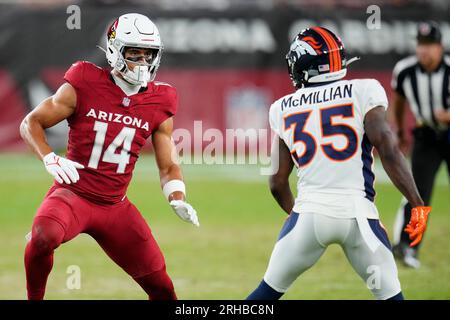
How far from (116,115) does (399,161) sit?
168 cm

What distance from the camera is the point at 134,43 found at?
15.8 feet

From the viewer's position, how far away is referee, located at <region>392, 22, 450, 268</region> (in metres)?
7.04

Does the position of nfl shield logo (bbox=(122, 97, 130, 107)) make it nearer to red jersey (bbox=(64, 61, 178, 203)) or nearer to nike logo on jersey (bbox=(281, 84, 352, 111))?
red jersey (bbox=(64, 61, 178, 203))

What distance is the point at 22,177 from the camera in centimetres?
1145

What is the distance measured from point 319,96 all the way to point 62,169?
1.43 meters

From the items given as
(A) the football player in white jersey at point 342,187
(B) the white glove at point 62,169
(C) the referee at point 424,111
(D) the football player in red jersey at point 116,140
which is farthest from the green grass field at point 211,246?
(A) the football player in white jersey at point 342,187

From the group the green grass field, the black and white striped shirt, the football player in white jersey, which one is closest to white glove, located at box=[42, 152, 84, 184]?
the football player in white jersey

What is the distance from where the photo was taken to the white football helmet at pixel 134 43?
4.82 metres

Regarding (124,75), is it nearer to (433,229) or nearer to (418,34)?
(418,34)

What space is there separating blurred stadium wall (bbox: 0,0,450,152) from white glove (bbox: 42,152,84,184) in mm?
8335

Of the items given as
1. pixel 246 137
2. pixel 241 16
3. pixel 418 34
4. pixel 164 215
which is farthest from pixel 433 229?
pixel 241 16

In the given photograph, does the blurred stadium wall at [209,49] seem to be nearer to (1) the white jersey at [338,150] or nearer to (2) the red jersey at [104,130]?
(2) the red jersey at [104,130]

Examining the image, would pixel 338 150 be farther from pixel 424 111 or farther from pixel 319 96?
pixel 424 111

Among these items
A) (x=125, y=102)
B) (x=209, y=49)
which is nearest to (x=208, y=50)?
(x=209, y=49)
